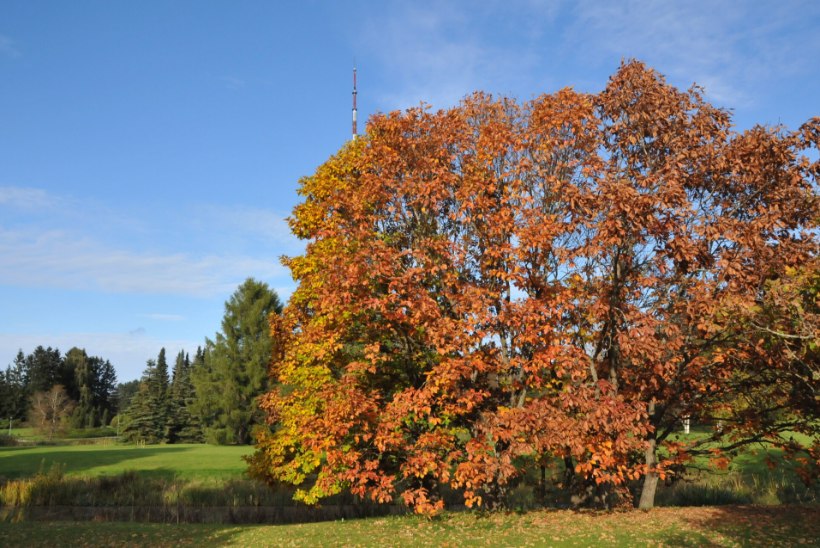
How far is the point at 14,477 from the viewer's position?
30.9 metres

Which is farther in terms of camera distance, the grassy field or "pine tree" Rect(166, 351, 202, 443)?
"pine tree" Rect(166, 351, 202, 443)

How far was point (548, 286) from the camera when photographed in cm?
1579

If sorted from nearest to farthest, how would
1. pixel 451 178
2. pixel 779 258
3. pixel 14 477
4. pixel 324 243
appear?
pixel 779 258 < pixel 451 178 < pixel 324 243 < pixel 14 477

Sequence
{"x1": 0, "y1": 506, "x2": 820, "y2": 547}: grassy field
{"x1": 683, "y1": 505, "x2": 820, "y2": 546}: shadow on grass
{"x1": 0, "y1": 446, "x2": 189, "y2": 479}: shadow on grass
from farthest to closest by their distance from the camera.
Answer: {"x1": 0, "y1": 446, "x2": 189, "y2": 479}: shadow on grass → {"x1": 0, "y1": 506, "x2": 820, "y2": 547}: grassy field → {"x1": 683, "y1": 505, "x2": 820, "y2": 546}: shadow on grass

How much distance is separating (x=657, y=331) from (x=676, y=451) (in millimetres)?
3496

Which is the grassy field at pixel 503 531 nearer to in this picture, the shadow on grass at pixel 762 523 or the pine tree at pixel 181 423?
the shadow on grass at pixel 762 523

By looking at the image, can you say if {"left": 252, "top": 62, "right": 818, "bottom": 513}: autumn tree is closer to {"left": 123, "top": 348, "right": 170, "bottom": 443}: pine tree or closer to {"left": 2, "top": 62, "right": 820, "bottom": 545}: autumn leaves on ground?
{"left": 2, "top": 62, "right": 820, "bottom": 545}: autumn leaves on ground

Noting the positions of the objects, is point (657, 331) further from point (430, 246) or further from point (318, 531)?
point (318, 531)

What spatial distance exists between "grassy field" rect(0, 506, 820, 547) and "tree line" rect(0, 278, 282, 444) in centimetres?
2965

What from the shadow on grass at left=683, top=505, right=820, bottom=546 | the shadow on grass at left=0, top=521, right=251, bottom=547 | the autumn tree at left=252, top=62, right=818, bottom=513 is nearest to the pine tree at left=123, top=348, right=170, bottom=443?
the shadow on grass at left=0, top=521, right=251, bottom=547

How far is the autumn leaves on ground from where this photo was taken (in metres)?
14.1

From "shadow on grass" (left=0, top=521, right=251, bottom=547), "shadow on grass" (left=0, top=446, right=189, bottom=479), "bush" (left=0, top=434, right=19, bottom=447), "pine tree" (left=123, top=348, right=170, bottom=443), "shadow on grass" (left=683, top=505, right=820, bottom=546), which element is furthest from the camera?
"pine tree" (left=123, top=348, right=170, bottom=443)

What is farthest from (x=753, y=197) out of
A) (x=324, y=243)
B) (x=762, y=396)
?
(x=324, y=243)

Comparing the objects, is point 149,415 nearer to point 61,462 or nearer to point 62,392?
point 62,392
